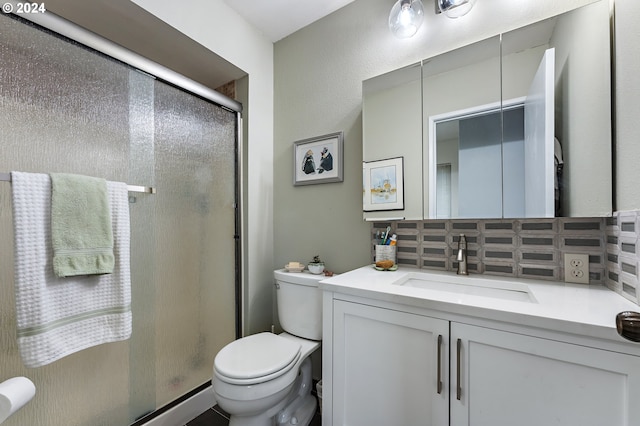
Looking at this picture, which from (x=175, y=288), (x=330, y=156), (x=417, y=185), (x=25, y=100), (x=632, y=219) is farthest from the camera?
(x=330, y=156)

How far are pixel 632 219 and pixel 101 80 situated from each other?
2031 millimetres

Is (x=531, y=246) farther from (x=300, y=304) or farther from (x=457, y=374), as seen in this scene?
(x=300, y=304)

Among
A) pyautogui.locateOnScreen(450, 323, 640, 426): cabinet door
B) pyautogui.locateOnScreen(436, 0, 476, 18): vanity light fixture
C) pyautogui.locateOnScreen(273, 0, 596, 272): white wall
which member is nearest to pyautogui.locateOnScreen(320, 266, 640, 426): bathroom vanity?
pyautogui.locateOnScreen(450, 323, 640, 426): cabinet door

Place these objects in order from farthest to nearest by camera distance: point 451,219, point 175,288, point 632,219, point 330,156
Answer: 1. point 330,156
2. point 175,288
3. point 451,219
4. point 632,219

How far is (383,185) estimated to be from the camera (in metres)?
1.42

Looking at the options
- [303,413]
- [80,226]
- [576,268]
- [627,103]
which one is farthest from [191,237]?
[627,103]

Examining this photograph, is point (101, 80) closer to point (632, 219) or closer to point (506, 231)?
point (506, 231)

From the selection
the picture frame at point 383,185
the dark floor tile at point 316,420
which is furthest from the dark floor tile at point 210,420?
the picture frame at point 383,185

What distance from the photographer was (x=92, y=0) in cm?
119

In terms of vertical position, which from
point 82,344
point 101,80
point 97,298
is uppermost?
point 101,80

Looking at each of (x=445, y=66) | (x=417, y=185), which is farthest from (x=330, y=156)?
(x=445, y=66)

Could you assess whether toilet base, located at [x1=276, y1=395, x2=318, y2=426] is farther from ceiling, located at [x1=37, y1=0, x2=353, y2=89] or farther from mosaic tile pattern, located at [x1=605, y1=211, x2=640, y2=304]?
ceiling, located at [x1=37, y1=0, x2=353, y2=89]

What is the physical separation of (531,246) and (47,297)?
185cm

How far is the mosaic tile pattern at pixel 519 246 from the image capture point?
98cm
